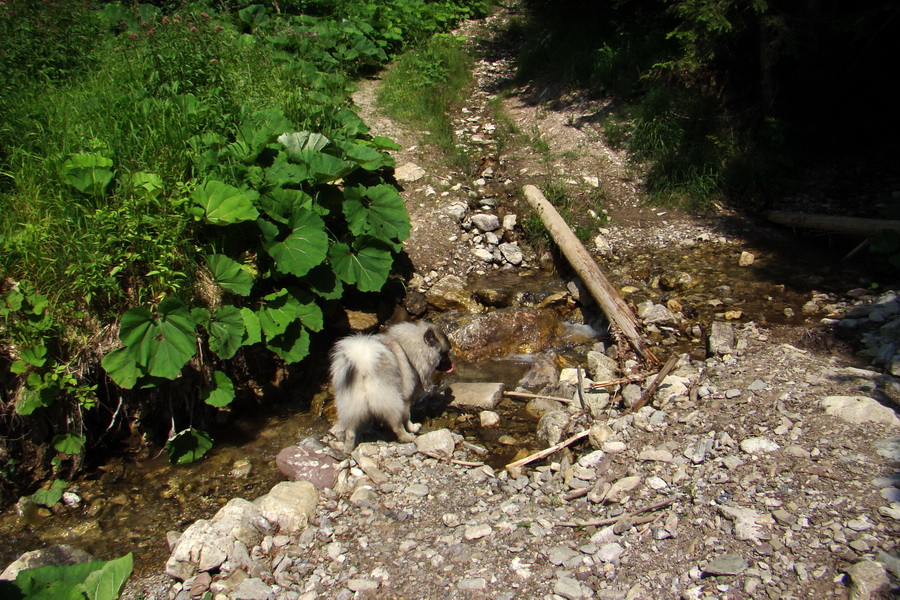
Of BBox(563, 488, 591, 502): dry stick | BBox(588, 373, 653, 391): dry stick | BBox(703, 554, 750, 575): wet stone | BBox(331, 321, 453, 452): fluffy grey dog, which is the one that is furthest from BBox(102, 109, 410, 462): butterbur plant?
BBox(703, 554, 750, 575): wet stone

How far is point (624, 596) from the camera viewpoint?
3266mm

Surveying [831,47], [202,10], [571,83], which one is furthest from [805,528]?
[202,10]

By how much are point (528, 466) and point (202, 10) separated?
33.6 ft

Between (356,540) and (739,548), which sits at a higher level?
(739,548)

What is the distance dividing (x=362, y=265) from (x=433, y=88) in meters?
6.49

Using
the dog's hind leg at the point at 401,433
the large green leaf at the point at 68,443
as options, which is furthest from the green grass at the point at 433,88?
the large green leaf at the point at 68,443

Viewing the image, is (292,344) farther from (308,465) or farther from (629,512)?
(629,512)

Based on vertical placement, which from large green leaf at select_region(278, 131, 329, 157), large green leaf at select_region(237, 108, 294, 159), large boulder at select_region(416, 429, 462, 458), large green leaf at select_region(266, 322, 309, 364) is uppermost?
large green leaf at select_region(237, 108, 294, 159)

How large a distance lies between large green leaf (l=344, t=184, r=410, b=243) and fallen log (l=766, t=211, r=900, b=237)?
5.13 m

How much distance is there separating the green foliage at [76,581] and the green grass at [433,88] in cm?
839

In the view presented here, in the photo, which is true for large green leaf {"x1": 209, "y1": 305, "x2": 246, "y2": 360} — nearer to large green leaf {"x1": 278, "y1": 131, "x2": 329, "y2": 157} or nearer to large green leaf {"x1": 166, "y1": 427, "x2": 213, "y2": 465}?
large green leaf {"x1": 166, "y1": 427, "x2": 213, "y2": 465}

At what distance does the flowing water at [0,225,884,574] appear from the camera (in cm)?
467

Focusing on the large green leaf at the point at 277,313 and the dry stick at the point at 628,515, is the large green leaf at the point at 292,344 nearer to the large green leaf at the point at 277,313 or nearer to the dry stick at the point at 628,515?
the large green leaf at the point at 277,313

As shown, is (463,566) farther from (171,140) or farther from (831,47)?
(831,47)
